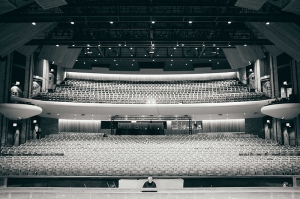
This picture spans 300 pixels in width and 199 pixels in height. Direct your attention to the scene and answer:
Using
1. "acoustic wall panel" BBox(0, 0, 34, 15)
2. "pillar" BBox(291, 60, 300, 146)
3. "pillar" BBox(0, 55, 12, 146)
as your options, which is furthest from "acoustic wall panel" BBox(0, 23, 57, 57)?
"pillar" BBox(291, 60, 300, 146)

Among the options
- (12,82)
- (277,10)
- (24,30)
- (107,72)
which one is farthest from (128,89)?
(277,10)

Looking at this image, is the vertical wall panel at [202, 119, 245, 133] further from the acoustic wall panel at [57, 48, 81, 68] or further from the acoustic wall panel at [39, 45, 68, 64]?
the acoustic wall panel at [39, 45, 68, 64]

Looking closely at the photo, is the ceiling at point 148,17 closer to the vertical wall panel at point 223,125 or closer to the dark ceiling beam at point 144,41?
the dark ceiling beam at point 144,41

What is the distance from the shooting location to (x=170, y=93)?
77.3 ft

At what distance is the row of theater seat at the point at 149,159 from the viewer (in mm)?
13594

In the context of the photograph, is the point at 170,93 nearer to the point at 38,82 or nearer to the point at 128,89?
the point at 128,89

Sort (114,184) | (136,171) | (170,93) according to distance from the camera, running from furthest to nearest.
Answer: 1. (170,93)
2. (136,171)
3. (114,184)

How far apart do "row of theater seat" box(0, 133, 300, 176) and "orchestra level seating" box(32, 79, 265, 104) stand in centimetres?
384

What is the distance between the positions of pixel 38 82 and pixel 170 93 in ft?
35.1

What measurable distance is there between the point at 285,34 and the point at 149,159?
32.5 ft

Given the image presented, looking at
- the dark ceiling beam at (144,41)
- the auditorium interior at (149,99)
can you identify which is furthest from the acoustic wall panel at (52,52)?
the dark ceiling beam at (144,41)

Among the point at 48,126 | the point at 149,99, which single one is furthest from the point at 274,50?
the point at 48,126

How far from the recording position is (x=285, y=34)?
47.4 ft

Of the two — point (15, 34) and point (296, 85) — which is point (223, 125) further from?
point (15, 34)
